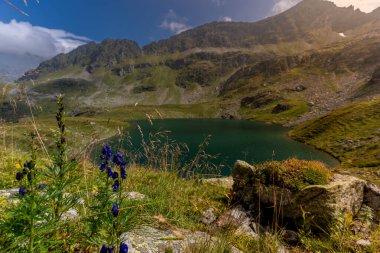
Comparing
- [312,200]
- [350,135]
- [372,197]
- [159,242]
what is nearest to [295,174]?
[312,200]

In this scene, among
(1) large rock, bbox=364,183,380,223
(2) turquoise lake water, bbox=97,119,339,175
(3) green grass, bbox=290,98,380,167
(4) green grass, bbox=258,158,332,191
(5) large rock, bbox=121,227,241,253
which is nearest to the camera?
(5) large rock, bbox=121,227,241,253

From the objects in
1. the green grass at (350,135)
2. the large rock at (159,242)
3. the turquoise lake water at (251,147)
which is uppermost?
the large rock at (159,242)

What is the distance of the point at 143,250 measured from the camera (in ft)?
14.9

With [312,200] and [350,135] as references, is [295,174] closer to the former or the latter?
[312,200]

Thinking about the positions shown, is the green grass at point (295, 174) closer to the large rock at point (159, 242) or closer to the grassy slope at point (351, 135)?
the large rock at point (159, 242)

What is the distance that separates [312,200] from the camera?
1020 cm

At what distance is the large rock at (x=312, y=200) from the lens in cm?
983

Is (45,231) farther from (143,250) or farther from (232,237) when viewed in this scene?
(232,237)

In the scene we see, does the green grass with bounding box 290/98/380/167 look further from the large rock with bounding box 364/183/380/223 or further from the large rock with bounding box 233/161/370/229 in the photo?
the large rock with bounding box 233/161/370/229

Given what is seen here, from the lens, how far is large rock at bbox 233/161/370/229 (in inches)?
387

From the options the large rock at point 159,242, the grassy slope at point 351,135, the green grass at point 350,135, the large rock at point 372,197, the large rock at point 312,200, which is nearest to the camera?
the large rock at point 159,242

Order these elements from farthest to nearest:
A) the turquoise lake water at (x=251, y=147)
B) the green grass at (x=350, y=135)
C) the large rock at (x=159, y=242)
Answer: the green grass at (x=350, y=135), the turquoise lake water at (x=251, y=147), the large rock at (x=159, y=242)

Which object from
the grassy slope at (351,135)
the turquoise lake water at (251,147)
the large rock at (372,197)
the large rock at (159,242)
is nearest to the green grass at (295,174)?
the large rock at (372,197)

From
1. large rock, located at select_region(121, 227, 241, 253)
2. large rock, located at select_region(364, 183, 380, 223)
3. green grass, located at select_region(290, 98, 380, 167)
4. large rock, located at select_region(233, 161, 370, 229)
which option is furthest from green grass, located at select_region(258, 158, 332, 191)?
green grass, located at select_region(290, 98, 380, 167)
